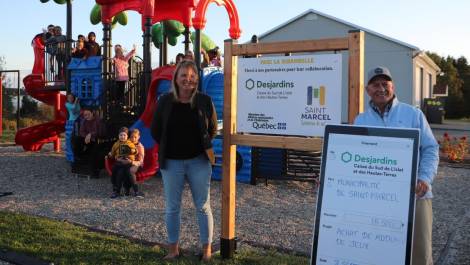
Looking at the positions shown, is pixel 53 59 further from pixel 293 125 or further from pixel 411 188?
pixel 411 188

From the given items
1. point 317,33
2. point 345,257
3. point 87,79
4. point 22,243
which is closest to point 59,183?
point 87,79

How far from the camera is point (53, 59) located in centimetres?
1287

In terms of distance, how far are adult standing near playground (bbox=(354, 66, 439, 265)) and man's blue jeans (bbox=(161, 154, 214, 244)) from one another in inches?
64.9

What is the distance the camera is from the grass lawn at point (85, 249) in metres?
4.49

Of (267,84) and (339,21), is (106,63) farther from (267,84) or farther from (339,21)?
(339,21)

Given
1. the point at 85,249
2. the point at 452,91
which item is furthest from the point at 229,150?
the point at 452,91

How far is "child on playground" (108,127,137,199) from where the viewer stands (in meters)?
7.90

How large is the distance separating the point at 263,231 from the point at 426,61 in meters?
29.1

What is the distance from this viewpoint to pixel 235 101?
463 cm

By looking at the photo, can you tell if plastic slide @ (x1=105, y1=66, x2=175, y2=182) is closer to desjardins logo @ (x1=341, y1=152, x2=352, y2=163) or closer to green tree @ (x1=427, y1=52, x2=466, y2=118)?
desjardins logo @ (x1=341, y1=152, x2=352, y2=163)

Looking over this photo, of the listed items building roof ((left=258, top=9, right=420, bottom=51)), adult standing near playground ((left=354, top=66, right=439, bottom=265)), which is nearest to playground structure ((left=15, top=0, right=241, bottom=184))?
adult standing near playground ((left=354, top=66, right=439, bottom=265))

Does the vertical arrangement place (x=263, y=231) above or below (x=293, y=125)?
below

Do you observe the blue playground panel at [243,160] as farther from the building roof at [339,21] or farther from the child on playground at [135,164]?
the building roof at [339,21]

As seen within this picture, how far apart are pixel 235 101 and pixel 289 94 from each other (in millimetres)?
575
